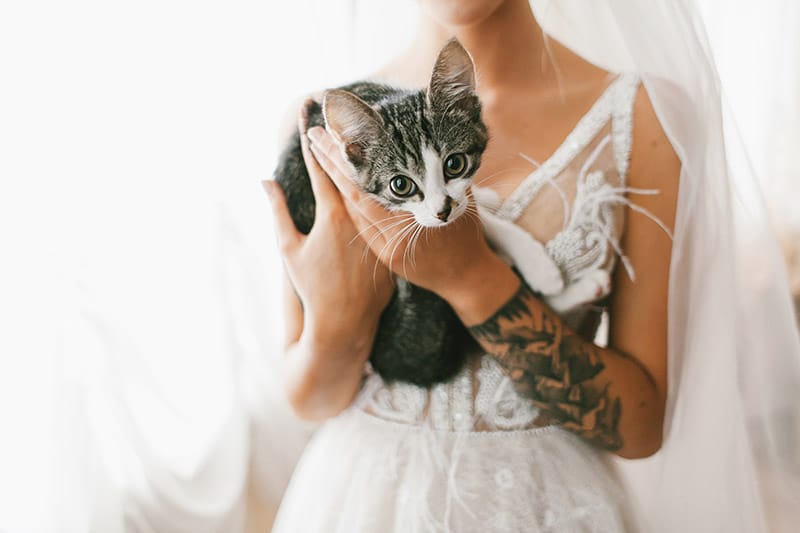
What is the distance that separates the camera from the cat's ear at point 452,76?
1.61 feet

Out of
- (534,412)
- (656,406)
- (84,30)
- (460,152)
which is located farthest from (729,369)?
(84,30)

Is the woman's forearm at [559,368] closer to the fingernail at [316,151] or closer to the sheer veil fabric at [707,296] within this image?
the sheer veil fabric at [707,296]

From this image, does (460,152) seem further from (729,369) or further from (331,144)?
(729,369)

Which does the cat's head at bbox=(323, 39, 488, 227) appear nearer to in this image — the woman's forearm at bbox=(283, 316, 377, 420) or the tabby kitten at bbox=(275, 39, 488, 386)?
the tabby kitten at bbox=(275, 39, 488, 386)

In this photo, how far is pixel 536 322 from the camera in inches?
23.0

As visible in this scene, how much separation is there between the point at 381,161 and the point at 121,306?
12.2 inches

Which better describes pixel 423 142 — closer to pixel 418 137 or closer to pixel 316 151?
pixel 418 137

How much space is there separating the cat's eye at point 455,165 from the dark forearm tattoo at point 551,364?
129 millimetres

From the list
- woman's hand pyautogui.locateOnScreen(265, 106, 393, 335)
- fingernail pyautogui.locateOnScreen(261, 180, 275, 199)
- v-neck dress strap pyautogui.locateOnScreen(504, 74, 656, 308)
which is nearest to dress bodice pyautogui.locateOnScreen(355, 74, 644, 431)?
v-neck dress strap pyautogui.locateOnScreen(504, 74, 656, 308)

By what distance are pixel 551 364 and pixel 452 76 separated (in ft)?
0.90

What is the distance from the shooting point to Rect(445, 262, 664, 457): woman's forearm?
0.58 metres

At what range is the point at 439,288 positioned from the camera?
58 centimetres

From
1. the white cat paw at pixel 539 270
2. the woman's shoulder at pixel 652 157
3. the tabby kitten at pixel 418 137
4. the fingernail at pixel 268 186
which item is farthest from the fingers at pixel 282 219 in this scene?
the woman's shoulder at pixel 652 157

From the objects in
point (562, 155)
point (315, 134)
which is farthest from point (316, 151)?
point (562, 155)
